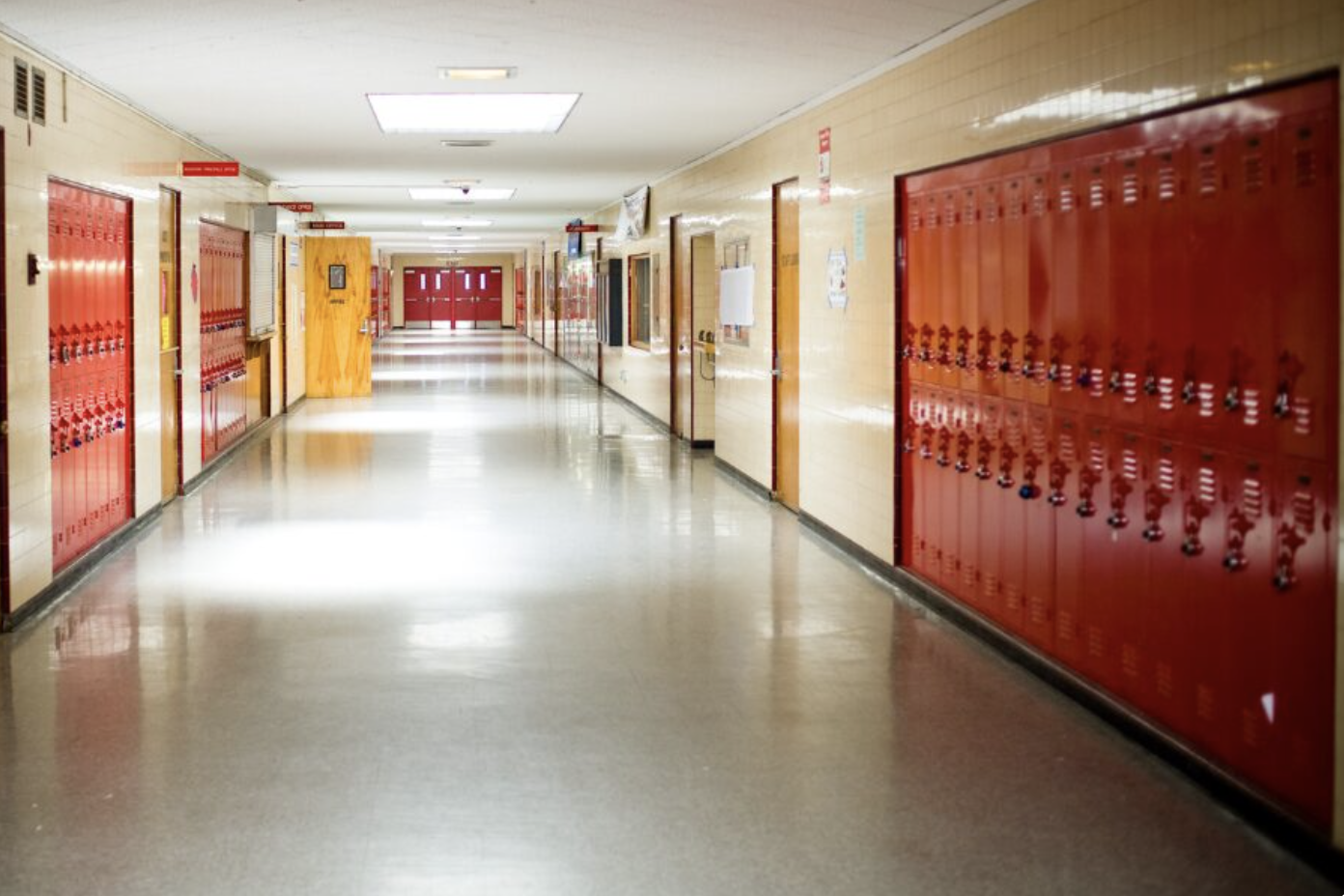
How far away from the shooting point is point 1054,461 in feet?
18.3

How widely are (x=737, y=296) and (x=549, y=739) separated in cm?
723

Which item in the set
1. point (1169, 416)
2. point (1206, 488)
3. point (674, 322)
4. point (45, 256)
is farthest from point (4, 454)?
point (674, 322)

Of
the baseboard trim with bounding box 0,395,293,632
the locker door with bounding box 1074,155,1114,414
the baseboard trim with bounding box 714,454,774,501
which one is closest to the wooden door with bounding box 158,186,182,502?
the baseboard trim with bounding box 0,395,293,632

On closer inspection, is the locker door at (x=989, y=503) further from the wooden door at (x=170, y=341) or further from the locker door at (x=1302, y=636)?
the wooden door at (x=170, y=341)

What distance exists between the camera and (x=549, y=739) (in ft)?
16.0

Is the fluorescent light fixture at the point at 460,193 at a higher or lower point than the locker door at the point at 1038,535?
higher

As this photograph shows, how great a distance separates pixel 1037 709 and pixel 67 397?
504 cm

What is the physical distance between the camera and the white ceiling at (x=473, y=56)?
6.08 m

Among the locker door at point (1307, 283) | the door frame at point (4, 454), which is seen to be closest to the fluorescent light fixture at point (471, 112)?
the door frame at point (4, 454)

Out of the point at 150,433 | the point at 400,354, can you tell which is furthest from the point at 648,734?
the point at 400,354

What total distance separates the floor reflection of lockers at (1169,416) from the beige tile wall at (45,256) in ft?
13.6

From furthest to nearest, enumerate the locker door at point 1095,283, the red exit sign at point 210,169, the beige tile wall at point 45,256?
1. the red exit sign at point 210,169
2. the beige tile wall at point 45,256
3. the locker door at point 1095,283

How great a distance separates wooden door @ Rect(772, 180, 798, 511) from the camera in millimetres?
10102

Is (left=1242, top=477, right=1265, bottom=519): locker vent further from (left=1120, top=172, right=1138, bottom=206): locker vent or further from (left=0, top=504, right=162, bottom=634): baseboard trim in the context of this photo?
(left=0, top=504, right=162, bottom=634): baseboard trim
